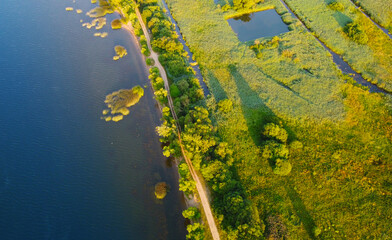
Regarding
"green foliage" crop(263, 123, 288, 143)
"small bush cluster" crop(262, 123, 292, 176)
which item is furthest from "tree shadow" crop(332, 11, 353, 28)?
"small bush cluster" crop(262, 123, 292, 176)

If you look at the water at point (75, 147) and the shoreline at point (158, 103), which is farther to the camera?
the shoreline at point (158, 103)

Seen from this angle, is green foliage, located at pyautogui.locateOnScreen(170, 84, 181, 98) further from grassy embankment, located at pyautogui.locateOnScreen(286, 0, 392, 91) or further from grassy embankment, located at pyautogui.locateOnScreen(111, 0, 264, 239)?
grassy embankment, located at pyautogui.locateOnScreen(286, 0, 392, 91)

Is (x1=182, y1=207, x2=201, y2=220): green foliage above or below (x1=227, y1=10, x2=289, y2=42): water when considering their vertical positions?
below

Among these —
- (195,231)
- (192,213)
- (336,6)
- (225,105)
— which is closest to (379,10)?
(336,6)

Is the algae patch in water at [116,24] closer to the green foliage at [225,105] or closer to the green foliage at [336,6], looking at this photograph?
the green foliage at [225,105]

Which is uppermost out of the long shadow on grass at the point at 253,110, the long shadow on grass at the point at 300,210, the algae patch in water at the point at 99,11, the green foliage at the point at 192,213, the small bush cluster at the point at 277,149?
the algae patch in water at the point at 99,11

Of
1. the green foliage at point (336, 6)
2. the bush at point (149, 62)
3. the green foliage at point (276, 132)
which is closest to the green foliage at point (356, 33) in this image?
the green foliage at point (336, 6)
